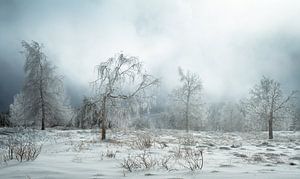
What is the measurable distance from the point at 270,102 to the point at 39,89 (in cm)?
2523

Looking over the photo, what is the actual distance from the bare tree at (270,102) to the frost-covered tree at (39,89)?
22.4 meters

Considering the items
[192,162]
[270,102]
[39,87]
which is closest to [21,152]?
[192,162]

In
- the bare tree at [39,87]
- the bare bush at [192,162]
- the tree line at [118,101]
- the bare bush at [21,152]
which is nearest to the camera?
the bare bush at [192,162]

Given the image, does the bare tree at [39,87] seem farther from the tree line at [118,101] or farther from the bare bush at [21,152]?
the bare bush at [21,152]

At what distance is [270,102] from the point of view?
31203mm

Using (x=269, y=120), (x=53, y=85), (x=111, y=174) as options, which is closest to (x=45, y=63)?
(x=53, y=85)

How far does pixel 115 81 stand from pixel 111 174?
13.4 metres

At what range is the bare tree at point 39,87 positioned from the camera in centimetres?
2905

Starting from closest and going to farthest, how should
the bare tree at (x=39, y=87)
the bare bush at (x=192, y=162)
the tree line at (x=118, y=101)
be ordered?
the bare bush at (x=192, y=162) → the tree line at (x=118, y=101) → the bare tree at (x=39, y=87)

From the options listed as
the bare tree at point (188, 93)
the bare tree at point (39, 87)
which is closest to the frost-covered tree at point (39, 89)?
the bare tree at point (39, 87)

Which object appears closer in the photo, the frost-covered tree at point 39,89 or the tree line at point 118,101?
the tree line at point 118,101

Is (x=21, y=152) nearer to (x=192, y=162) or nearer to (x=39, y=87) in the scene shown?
(x=192, y=162)

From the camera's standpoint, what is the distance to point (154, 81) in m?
18.7

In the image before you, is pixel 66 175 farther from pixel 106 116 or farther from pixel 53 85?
pixel 53 85
